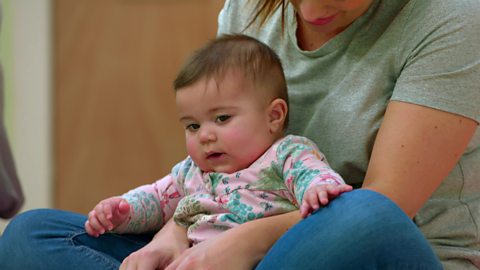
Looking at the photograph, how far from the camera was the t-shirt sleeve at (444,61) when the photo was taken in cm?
114

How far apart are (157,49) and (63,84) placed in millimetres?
386

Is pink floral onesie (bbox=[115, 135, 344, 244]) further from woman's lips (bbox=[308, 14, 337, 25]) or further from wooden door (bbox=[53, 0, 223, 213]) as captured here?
wooden door (bbox=[53, 0, 223, 213])

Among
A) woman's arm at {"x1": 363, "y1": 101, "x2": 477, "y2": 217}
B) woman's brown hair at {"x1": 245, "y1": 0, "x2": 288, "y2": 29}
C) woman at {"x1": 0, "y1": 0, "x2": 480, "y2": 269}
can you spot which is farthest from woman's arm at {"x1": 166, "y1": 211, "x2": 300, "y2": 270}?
woman's brown hair at {"x1": 245, "y1": 0, "x2": 288, "y2": 29}

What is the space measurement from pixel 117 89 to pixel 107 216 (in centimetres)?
181

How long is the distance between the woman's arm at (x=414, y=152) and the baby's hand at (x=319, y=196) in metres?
0.12

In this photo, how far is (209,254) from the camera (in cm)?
108

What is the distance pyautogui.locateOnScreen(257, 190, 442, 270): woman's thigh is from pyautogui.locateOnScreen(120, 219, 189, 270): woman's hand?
0.26 m

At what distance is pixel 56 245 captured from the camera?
4.05ft

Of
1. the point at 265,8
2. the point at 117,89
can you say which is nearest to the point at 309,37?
the point at 265,8

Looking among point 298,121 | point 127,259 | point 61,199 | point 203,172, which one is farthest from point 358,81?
point 61,199

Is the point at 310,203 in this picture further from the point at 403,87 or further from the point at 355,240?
the point at 403,87

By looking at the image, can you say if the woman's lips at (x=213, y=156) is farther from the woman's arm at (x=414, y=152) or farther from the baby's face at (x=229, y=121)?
the woman's arm at (x=414, y=152)

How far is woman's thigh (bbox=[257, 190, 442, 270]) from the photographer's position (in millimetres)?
947

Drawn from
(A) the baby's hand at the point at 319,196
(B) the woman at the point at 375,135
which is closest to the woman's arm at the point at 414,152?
(B) the woman at the point at 375,135
